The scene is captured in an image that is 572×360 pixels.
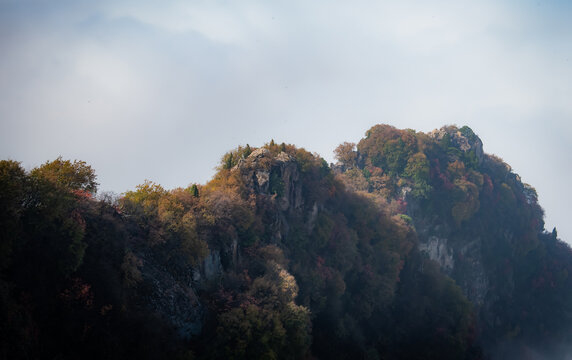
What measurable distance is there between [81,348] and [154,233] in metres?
12.2

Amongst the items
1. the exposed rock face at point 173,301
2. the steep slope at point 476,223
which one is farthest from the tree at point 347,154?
the exposed rock face at point 173,301

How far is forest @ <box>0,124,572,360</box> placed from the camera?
27109mm

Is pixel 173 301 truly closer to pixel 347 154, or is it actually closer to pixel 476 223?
pixel 347 154

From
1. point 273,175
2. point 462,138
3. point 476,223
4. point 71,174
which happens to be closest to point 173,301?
point 71,174

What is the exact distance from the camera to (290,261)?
51656mm

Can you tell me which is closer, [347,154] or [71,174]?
[71,174]

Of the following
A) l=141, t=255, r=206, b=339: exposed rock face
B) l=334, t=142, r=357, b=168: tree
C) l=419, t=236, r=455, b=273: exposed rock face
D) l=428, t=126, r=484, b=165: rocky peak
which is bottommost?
l=141, t=255, r=206, b=339: exposed rock face

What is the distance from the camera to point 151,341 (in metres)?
28.8

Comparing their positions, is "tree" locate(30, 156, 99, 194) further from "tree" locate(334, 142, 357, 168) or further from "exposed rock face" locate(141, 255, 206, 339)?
"tree" locate(334, 142, 357, 168)

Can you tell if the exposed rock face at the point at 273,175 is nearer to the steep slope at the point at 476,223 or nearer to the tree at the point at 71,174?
the tree at the point at 71,174

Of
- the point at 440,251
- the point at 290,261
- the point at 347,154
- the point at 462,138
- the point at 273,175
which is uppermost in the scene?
the point at 462,138

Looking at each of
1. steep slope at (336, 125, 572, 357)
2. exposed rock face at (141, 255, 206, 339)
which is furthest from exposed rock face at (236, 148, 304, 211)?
steep slope at (336, 125, 572, 357)

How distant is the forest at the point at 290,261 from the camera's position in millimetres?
27109

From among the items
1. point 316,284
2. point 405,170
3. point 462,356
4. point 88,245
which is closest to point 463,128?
point 405,170
